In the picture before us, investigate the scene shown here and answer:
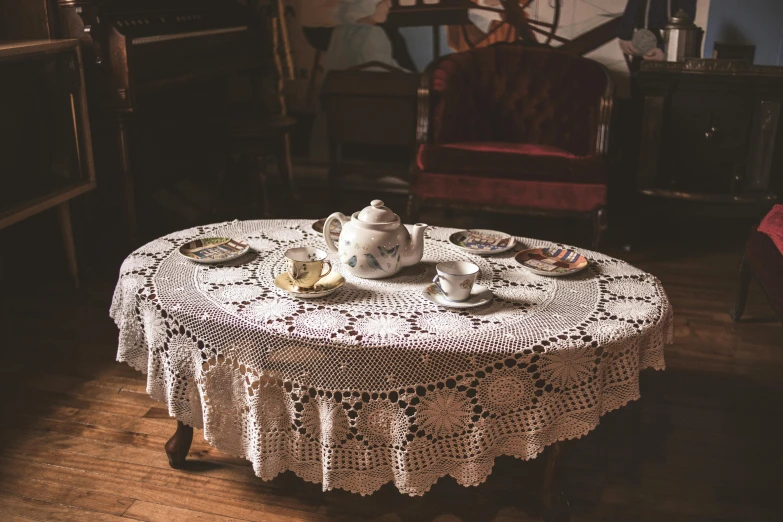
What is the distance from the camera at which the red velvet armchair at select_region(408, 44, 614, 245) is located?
3.45 meters

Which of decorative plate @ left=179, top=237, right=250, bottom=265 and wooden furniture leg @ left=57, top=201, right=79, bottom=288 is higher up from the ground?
decorative plate @ left=179, top=237, right=250, bottom=265

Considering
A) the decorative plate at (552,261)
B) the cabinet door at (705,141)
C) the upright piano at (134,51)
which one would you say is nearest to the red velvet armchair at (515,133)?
the cabinet door at (705,141)

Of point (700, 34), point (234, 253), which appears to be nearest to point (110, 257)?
point (234, 253)

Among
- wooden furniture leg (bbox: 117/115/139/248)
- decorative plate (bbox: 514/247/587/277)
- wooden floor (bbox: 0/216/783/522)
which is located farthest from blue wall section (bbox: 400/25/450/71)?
decorative plate (bbox: 514/247/587/277)

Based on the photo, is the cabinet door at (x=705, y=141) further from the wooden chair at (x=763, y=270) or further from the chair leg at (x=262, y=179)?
the chair leg at (x=262, y=179)

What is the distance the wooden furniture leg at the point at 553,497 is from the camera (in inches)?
70.0

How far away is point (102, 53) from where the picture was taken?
3.01 metres

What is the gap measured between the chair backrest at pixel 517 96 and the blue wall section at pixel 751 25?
29.3 inches

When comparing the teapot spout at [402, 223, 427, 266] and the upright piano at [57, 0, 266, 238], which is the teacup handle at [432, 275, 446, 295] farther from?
the upright piano at [57, 0, 266, 238]

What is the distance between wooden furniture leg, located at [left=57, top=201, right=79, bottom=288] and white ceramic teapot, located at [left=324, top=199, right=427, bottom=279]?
5.45 ft

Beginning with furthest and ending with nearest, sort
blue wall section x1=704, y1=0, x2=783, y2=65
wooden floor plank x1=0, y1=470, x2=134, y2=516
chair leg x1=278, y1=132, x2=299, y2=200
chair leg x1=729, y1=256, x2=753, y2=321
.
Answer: chair leg x1=278, y1=132, x2=299, y2=200
blue wall section x1=704, y1=0, x2=783, y2=65
chair leg x1=729, y1=256, x2=753, y2=321
wooden floor plank x1=0, y1=470, x2=134, y2=516

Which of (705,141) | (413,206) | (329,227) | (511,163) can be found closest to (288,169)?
(413,206)

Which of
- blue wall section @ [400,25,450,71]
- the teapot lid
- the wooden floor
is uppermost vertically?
blue wall section @ [400,25,450,71]

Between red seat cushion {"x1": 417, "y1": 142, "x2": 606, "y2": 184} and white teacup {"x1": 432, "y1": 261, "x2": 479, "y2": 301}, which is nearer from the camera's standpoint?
white teacup {"x1": 432, "y1": 261, "x2": 479, "y2": 301}
